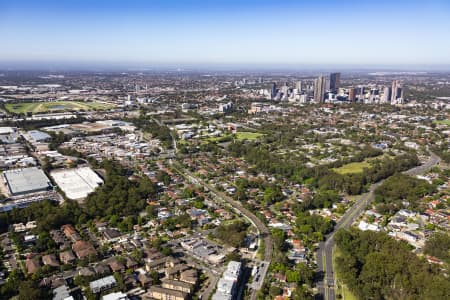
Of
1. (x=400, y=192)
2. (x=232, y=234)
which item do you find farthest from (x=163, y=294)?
(x=400, y=192)

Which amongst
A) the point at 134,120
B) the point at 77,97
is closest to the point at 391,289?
the point at 134,120

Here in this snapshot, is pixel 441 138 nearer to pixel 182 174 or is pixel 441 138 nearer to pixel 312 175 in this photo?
pixel 312 175

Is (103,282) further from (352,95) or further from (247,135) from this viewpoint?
(352,95)

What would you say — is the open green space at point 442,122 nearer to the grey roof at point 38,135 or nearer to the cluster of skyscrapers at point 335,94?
the cluster of skyscrapers at point 335,94

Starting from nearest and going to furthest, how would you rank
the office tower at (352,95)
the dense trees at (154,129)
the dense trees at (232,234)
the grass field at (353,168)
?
the dense trees at (232,234)
the grass field at (353,168)
the dense trees at (154,129)
the office tower at (352,95)

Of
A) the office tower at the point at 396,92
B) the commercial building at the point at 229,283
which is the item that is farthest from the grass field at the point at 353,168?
the office tower at the point at 396,92

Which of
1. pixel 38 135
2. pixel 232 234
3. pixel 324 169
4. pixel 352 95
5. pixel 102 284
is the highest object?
pixel 352 95
